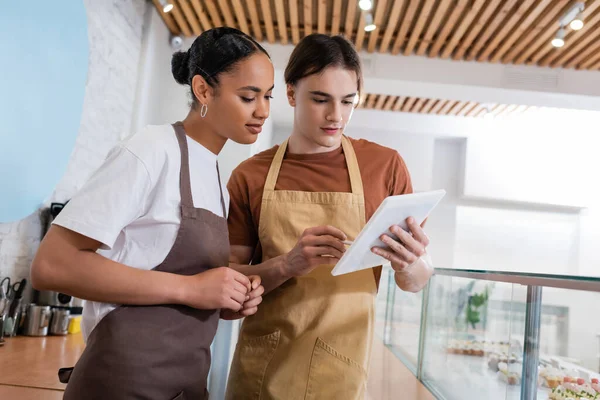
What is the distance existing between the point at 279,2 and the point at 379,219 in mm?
4709

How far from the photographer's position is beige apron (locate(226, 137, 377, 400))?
4.42ft

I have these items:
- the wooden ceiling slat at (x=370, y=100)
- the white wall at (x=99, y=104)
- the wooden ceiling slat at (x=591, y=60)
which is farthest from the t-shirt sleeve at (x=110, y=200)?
the wooden ceiling slat at (x=370, y=100)

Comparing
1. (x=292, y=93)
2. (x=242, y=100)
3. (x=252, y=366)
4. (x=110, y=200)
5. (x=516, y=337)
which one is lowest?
(x=252, y=366)

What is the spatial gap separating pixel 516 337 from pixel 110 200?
1280 mm

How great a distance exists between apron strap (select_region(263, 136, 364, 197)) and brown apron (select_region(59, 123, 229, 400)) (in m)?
0.35

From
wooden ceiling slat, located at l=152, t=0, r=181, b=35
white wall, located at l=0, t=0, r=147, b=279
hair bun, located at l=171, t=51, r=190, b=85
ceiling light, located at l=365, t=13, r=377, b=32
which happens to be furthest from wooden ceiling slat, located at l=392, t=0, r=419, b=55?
hair bun, located at l=171, t=51, r=190, b=85

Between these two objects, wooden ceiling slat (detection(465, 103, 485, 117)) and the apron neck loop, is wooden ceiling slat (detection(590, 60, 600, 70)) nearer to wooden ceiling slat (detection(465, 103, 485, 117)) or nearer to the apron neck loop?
wooden ceiling slat (detection(465, 103, 485, 117))

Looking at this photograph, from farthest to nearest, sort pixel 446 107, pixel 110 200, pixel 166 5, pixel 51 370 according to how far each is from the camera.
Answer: pixel 446 107, pixel 166 5, pixel 51 370, pixel 110 200

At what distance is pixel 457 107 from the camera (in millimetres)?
8281

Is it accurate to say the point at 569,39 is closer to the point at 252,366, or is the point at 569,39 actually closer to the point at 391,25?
the point at 391,25

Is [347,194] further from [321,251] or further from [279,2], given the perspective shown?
[279,2]

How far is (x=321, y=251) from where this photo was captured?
1.26 meters

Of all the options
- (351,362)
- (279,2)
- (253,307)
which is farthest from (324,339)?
(279,2)

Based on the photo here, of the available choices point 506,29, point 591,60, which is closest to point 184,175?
point 506,29
